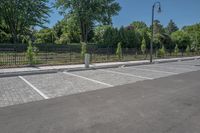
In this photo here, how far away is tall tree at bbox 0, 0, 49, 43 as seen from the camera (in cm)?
3547

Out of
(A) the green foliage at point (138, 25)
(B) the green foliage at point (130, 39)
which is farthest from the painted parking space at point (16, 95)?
(A) the green foliage at point (138, 25)

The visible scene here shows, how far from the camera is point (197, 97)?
22.0 ft

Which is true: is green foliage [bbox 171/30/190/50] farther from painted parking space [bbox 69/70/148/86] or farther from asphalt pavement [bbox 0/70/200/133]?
asphalt pavement [bbox 0/70/200/133]

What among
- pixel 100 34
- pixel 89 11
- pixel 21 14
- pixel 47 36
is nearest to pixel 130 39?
pixel 100 34

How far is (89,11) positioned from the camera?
35594 millimetres

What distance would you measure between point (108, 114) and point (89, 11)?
107 feet

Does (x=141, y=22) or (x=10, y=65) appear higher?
(x=141, y=22)

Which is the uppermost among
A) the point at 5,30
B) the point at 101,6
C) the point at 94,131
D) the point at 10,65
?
the point at 101,6

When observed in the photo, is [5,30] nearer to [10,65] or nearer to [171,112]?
[10,65]

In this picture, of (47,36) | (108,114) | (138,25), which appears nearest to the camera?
(108,114)

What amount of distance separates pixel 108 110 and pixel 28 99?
2.70 metres

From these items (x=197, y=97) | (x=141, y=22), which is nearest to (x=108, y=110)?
(x=197, y=97)

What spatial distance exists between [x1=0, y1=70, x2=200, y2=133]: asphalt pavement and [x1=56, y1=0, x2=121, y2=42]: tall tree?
1223 inches

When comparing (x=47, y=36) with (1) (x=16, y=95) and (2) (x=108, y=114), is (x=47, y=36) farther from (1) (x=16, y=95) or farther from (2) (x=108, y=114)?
(2) (x=108, y=114)
